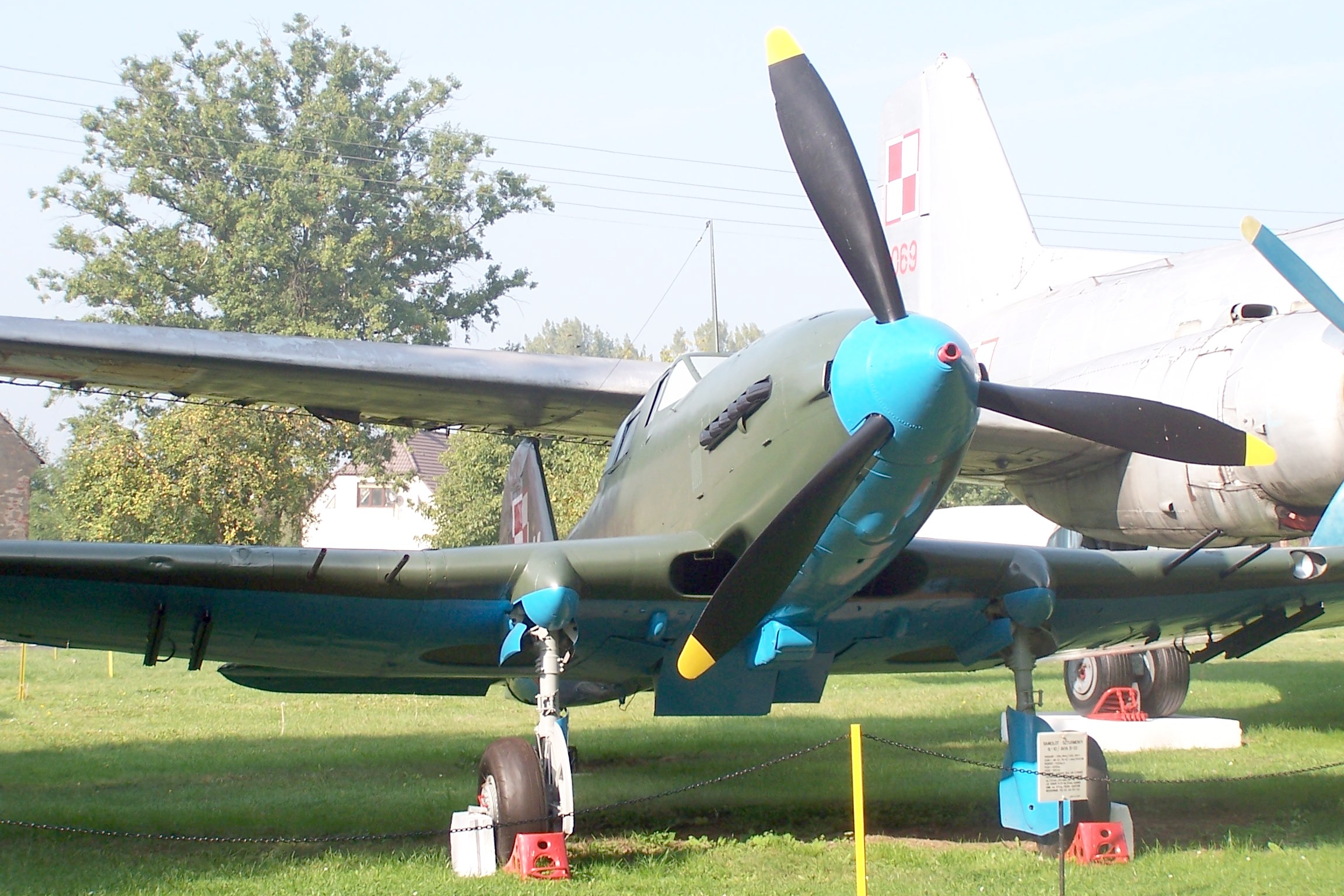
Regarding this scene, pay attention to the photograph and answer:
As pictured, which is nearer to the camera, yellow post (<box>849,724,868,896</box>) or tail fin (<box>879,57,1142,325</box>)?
yellow post (<box>849,724,868,896</box>)

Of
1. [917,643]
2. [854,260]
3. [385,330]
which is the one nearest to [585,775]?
[917,643]

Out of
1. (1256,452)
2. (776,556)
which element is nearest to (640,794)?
(776,556)

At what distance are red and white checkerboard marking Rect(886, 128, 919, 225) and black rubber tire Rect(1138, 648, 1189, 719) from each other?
7331 millimetres

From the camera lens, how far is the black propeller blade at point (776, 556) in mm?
5781

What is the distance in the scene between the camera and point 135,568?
21.9 ft

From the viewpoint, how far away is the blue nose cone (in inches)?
221

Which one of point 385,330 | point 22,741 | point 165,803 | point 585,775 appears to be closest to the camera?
point 165,803

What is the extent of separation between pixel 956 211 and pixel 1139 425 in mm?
11903

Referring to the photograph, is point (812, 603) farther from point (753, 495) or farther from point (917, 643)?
point (917, 643)

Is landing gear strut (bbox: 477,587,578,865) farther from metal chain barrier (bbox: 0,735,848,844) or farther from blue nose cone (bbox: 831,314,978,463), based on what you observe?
blue nose cone (bbox: 831,314,978,463)

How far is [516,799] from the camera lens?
6867 millimetres

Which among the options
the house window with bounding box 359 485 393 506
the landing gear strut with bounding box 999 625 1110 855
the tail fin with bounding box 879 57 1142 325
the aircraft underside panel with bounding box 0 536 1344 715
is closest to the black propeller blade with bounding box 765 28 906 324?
the aircraft underside panel with bounding box 0 536 1344 715

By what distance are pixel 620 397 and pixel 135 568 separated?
632cm

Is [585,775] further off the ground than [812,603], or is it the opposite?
[812,603]
